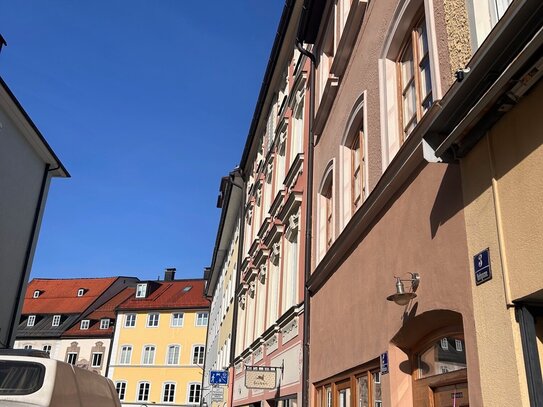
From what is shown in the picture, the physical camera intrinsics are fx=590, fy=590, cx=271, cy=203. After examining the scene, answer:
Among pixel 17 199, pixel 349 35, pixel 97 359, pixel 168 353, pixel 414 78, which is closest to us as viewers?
pixel 414 78

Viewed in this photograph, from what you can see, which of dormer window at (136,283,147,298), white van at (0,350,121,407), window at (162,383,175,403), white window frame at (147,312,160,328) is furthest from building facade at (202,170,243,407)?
dormer window at (136,283,147,298)

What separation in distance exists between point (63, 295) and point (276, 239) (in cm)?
5722

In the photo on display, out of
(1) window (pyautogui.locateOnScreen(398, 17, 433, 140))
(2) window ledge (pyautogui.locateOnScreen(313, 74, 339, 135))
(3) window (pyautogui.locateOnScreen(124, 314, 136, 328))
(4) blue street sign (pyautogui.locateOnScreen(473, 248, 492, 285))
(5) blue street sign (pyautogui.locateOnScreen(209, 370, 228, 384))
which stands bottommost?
(4) blue street sign (pyautogui.locateOnScreen(473, 248, 492, 285))

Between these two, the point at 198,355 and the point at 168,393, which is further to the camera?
the point at 198,355

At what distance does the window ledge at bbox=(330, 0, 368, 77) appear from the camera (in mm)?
9427

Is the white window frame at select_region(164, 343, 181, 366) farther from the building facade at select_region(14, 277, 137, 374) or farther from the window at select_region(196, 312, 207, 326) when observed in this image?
the building facade at select_region(14, 277, 137, 374)

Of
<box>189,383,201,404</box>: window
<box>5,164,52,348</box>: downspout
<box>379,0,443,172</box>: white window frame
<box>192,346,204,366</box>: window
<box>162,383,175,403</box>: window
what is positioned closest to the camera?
<box>379,0,443,172</box>: white window frame

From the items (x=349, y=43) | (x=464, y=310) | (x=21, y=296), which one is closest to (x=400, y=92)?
(x=349, y=43)

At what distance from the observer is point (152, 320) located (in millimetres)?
57688

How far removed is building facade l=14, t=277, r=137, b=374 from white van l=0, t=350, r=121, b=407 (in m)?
49.1

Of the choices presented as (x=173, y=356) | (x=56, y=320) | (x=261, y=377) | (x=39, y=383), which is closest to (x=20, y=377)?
(x=39, y=383)

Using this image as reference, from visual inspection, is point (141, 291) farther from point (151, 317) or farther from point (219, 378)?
point (219, 378)

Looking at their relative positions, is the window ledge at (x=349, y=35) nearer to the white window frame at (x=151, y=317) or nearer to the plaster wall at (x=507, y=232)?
the plaster wall at (x=507, y=232)

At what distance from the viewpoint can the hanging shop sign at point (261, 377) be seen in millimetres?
13125
